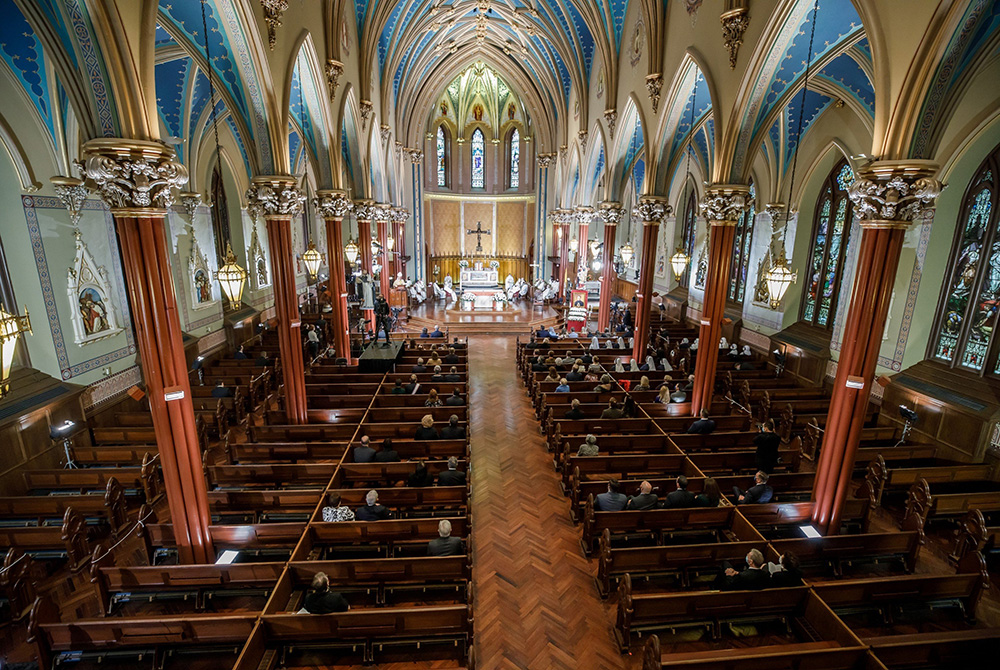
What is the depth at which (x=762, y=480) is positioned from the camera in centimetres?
692

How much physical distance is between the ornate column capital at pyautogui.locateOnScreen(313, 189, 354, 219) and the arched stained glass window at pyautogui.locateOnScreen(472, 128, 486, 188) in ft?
75.3

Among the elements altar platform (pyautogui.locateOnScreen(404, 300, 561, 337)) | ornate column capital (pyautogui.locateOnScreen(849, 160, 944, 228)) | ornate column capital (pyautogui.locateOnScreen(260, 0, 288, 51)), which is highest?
ornate column capital (pyautogui.locateOnScreen(260, 0, 288, 51))

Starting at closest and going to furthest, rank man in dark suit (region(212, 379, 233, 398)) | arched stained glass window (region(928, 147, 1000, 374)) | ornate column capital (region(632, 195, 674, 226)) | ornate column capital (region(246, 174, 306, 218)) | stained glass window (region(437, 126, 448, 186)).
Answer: ornate column capital (region(246, 174, 306, 218)), arched stained glass window (region(928, 147, 1000, 374)), man in dark suit (region(212, 379, 233, 398)), ornate column capital (region(632, 195, 674, 226)), stained glass window (region(437, 126, 448, 186))

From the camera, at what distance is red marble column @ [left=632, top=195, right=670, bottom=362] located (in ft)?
43.0

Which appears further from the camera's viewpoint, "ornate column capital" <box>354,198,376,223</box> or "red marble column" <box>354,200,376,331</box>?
"red marble column" <box>354,200,376,331</box>

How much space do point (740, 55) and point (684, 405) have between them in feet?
23.4

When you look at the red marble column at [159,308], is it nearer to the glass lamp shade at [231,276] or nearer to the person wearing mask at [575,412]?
the glass lamp shade at [231,276]

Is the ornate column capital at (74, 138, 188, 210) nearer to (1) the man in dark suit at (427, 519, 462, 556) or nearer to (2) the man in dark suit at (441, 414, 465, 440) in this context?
(1) the man in dark suit at (427, 519, 462, 556)

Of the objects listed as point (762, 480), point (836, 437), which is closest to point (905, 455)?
point (836, 437)

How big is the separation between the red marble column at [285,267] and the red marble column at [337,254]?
2799 millimetres

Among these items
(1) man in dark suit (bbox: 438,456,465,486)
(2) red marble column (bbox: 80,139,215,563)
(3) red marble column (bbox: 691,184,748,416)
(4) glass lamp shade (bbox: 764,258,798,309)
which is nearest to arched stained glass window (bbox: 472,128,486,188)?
(3) red marble column (bbox: 691,184,748,416)

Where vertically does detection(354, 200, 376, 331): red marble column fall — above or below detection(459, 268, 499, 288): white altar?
above

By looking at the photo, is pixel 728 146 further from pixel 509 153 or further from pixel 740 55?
pixel 509 153

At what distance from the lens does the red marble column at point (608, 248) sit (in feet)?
54.5
